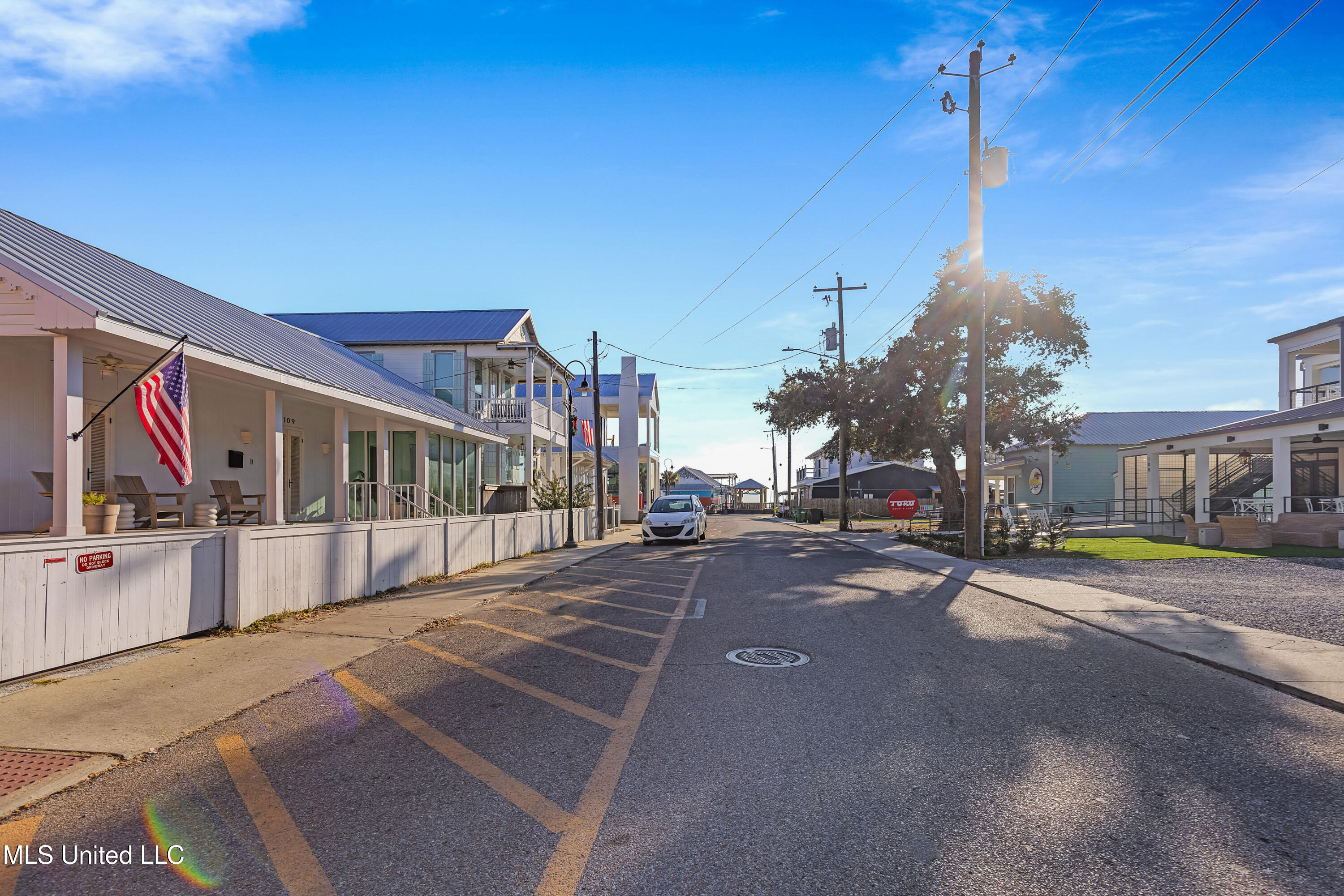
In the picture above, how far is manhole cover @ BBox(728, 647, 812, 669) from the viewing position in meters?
7.19

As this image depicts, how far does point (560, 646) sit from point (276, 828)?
461 centimetres

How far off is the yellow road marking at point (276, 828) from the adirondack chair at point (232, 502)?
30.6 ft

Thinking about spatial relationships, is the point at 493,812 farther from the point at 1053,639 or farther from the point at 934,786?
the point at 1053,639

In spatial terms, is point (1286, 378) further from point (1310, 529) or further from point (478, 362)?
point (478, 362)

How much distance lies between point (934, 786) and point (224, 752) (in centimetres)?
430

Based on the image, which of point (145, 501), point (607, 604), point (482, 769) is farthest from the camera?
point (145, 501)

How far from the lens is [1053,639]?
8422mm

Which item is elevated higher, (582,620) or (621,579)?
(582,620)

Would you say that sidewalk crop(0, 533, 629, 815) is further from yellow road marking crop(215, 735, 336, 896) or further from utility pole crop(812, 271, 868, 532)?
utility pole crop(812, 271, 868, 532)

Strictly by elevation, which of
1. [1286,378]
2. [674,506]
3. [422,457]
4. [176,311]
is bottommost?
[674,506]

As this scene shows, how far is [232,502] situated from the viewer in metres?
13.9

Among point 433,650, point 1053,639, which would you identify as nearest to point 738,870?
point 433,650

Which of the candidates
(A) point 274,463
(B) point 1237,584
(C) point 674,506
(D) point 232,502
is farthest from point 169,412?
(C) point 674,506

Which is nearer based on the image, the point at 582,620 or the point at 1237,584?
the point at 582,620
